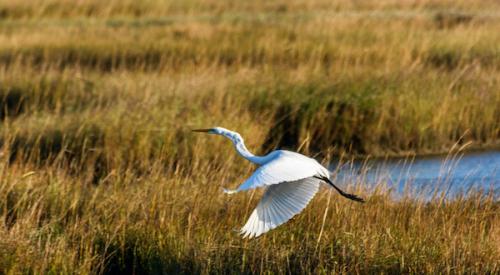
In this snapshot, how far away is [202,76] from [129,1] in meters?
9.41

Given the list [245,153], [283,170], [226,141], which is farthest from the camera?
[226,141]

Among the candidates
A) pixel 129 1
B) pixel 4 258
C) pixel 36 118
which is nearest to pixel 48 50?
pixel 36 118

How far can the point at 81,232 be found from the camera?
4.81 m

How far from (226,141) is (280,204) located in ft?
9.42

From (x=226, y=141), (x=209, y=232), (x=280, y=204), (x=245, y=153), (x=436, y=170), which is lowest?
(x=436, y=170)

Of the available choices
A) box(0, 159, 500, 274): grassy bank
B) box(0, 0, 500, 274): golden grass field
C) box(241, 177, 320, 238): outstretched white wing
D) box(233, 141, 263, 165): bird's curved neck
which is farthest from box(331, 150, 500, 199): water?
box(233, 141, 263, 165): bird's curved neck

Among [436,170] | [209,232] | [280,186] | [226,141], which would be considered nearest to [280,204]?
[280,186]

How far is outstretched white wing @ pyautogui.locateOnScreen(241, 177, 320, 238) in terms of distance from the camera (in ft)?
13.3

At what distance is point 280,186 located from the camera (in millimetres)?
4324

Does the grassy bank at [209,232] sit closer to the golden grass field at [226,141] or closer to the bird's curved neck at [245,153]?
the golden grass field at [226,141]

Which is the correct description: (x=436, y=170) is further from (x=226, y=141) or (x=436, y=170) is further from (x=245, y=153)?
(x=245, y=153)

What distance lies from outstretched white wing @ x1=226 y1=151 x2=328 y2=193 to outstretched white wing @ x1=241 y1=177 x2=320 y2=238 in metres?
0.17

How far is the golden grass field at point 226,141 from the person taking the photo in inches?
179

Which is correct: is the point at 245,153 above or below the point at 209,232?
above
